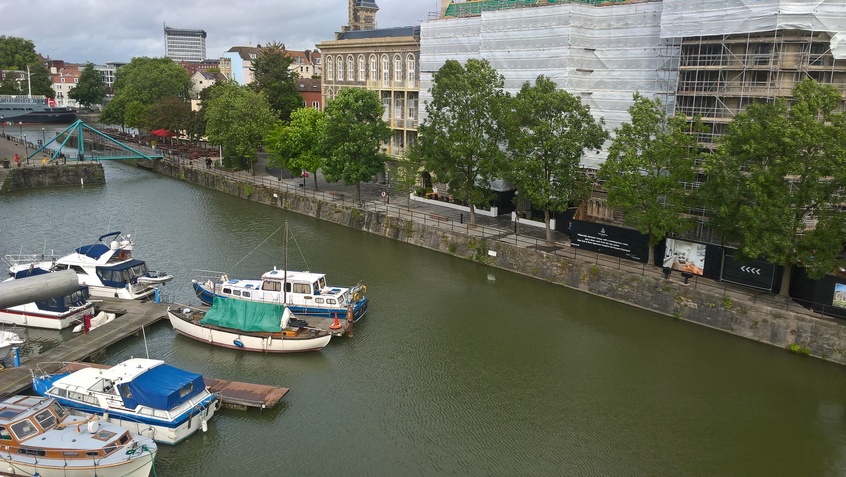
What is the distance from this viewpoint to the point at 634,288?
34250 millimetres

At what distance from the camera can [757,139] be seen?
2927 centimetres

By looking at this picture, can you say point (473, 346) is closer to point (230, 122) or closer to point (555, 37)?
point (555, 37)

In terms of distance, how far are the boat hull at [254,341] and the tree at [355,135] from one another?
24.1m

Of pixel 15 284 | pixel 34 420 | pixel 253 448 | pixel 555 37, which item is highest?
pixel 555 37

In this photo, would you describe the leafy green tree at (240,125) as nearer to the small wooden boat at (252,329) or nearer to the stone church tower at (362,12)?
the small wooden boat at (252,329)

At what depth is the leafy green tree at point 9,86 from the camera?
463ft

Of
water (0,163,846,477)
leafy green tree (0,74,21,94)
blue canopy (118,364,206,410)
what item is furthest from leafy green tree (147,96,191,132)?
leafy green tree (0,74,21,94)

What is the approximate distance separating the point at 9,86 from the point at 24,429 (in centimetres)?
15060

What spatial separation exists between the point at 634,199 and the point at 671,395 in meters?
12.2

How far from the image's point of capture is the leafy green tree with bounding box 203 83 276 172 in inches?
2576

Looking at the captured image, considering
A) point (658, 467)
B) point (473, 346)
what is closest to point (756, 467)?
point (658, 467)

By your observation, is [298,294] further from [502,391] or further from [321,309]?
[502,391]

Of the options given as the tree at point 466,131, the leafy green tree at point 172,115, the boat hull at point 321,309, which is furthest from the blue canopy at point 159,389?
the leafy green tree at point 172,115

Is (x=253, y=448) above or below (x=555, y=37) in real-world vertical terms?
below
